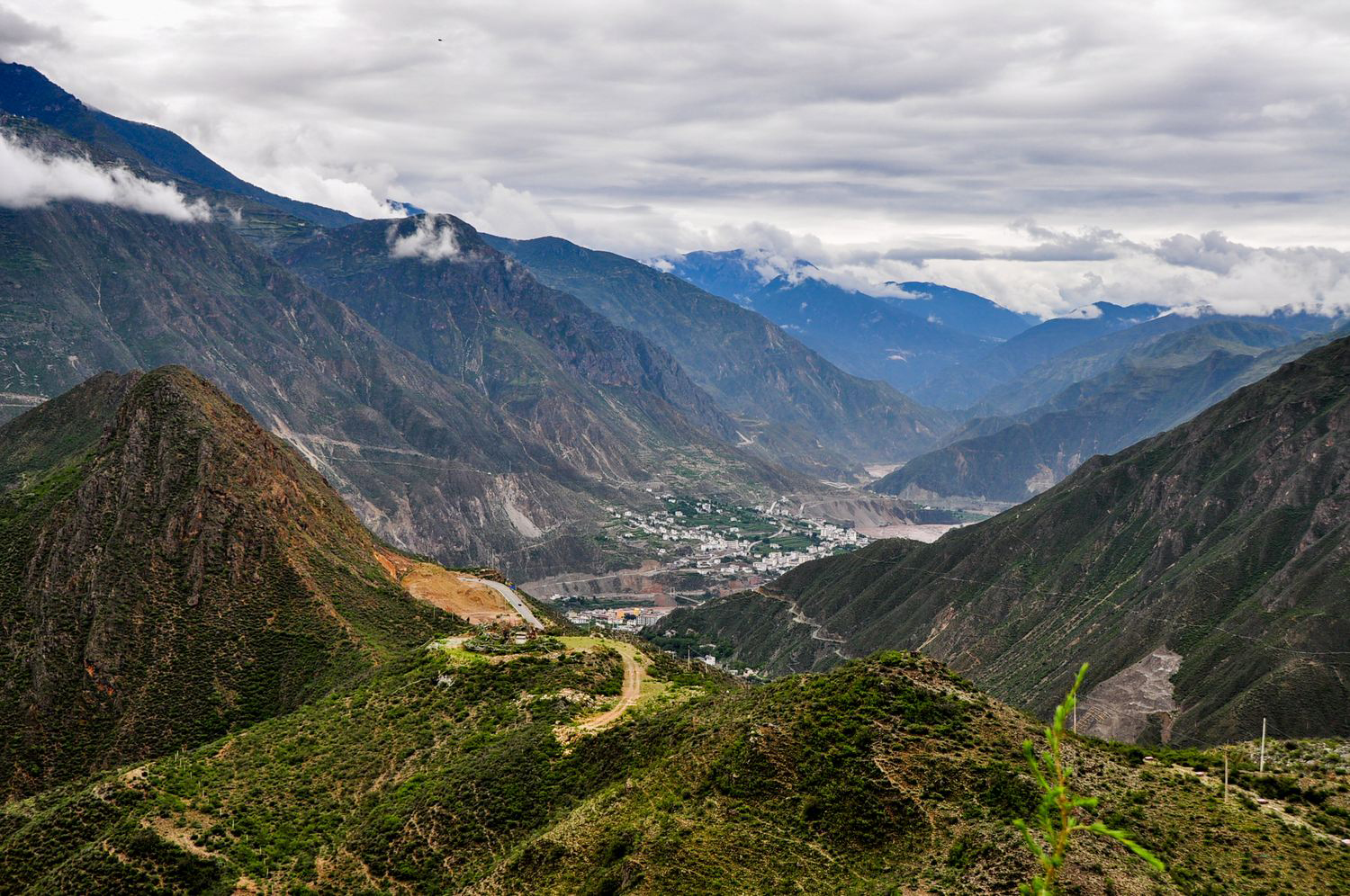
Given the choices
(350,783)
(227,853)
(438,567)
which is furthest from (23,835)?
(438,567)

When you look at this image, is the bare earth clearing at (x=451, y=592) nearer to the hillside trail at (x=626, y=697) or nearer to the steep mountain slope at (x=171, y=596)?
the steep mountain slope at (x=171, y=596)

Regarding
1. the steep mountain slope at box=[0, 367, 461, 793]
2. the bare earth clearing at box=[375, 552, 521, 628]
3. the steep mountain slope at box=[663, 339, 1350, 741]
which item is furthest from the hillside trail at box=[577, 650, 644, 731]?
the steep mountain slope at box=[663, 339, 1350, 741]

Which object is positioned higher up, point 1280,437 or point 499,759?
point 1280,437

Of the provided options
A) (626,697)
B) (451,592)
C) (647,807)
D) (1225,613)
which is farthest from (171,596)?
(1225,613)

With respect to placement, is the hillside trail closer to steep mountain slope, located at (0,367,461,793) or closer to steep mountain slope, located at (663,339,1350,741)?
steep mountain slope, located at (0,367,461,793)

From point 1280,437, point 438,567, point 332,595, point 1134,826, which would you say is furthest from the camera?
point 1280,437

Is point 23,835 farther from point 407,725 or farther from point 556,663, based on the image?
point 556,663

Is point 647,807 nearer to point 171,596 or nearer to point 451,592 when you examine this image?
point 171,596

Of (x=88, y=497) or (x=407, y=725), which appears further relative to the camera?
(x=88, y=497)
